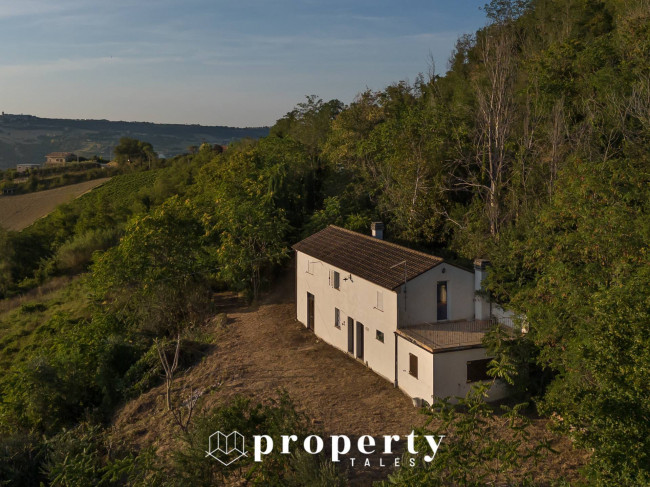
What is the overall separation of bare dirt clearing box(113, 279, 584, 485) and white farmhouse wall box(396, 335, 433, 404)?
1.27 feet

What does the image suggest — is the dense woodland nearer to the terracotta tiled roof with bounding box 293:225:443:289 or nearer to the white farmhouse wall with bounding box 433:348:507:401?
the white farmhouse wall with bounding box 433:348:507:401

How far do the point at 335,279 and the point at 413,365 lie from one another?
561cm

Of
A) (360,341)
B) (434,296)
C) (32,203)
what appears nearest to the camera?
(434,296)

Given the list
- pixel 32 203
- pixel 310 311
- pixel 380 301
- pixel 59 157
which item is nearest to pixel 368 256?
pixel 380 301

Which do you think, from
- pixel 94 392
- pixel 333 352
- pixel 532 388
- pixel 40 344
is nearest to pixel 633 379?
pixel 532 388

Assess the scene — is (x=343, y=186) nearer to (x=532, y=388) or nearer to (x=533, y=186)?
(x=533, y=186)

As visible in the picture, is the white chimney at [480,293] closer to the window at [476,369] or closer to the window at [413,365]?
the window at [476,369]

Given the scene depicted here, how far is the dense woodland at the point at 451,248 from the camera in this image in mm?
10664

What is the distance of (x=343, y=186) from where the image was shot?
119 ft

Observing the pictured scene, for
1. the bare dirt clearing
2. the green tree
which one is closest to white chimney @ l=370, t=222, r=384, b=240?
the bare dirt clearing

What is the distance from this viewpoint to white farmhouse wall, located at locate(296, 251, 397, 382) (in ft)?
59.6

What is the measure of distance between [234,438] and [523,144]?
1836 cm

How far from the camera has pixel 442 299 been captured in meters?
18.4

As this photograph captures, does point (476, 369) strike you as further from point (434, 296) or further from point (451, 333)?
point (434, 296)
